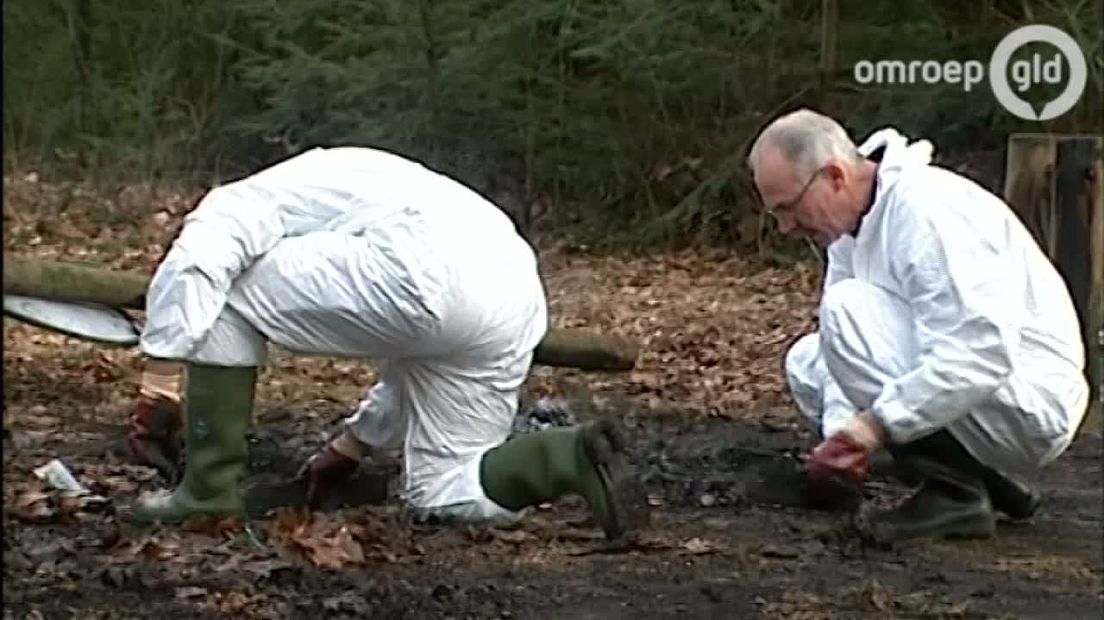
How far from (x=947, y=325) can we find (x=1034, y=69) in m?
Result: 0.37

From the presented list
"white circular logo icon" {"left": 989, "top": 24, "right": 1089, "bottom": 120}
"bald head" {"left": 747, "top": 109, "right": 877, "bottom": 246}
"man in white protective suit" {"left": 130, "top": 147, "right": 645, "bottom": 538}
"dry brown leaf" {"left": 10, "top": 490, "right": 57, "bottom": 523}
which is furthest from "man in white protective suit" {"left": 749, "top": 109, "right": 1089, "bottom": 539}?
"dry brown leaf" {"left": 10, "top": 490, "right": 57, "bottom": 523}

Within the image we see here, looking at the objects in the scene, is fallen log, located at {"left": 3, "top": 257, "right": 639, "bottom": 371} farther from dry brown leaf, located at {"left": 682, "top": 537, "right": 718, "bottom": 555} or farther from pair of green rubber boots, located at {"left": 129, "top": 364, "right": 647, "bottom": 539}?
dry brown leaf, located at {"left": 682, "top": 537, "right": 718, "bottom": 555}

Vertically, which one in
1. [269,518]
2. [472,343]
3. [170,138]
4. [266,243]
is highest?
[170,138]

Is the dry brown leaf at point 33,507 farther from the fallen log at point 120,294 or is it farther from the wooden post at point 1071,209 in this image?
the wooden post at point 1071,209

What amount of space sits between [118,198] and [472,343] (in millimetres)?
425

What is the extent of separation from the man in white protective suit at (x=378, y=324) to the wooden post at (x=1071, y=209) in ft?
1.70

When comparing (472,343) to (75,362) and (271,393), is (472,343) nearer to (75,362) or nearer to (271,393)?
(271,393)

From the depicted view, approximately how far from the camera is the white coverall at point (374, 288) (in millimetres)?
1692

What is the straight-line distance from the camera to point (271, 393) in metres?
1.80

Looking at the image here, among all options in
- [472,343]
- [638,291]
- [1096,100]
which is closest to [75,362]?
[472,343]

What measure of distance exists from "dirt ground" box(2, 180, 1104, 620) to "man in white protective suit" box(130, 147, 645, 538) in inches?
1.2

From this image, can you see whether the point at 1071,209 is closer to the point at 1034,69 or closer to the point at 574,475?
the point at 1034,69

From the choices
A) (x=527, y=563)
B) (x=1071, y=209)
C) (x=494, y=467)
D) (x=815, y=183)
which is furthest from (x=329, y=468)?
(x=1071, y=209)

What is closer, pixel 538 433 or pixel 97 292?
pixel 97 292
